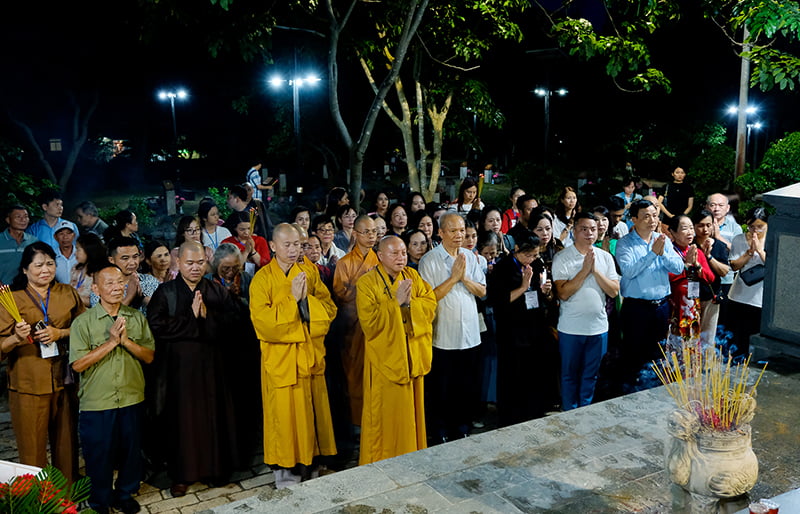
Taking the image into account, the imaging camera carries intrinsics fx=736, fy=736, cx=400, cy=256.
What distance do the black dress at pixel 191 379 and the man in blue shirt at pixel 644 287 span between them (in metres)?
3.66

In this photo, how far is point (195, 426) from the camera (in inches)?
221

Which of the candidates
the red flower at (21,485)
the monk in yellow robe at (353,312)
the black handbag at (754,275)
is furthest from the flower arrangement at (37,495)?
the black handbag at (754,275)

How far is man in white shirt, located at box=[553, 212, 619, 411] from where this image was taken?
6391mm

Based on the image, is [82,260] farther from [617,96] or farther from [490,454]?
[617,96]

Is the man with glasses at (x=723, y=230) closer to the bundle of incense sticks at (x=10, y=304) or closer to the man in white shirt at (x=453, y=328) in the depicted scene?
the man in white shirt at (x=453, y=328)

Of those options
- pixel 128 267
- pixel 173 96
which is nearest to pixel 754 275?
pixel 128 267

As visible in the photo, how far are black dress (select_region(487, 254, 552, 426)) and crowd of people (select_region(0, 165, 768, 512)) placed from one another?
1 cm

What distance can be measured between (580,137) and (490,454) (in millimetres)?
24439

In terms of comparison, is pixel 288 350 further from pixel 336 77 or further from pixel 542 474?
pixel 336 77

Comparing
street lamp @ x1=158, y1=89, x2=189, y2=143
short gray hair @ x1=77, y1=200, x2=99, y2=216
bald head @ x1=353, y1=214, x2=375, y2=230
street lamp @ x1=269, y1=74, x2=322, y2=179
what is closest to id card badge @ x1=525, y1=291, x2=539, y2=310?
bald head @ x1=353, y1=214, x2=375, y2=230

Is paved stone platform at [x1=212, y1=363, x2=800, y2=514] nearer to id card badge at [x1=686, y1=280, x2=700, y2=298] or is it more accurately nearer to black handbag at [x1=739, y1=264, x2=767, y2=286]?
id card badge at [x1=686, y1=280, x2=700, y2=298]

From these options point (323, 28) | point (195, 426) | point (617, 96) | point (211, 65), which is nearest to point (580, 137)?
point (617, 96)

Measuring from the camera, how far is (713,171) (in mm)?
17906

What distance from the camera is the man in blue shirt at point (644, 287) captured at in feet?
22.2
